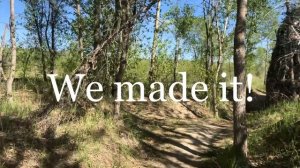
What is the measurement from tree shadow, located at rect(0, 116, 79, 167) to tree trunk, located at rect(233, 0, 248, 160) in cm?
410

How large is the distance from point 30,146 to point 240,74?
5.29 m

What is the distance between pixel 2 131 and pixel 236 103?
5716 mm

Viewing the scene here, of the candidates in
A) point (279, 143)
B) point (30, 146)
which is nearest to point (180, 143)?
point (279, 143)

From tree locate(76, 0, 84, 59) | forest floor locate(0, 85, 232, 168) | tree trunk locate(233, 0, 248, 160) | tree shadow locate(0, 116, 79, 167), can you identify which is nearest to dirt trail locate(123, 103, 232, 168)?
forest floor locate(0, 85, 232, 168)

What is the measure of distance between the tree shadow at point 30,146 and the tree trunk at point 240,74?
410 centimetres

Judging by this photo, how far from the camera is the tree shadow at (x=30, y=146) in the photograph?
8524mm

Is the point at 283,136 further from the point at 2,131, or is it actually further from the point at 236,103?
the point at 2,131

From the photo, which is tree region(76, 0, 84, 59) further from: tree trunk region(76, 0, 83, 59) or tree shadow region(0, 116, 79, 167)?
tree shadow region(0, 116, 79, 167)

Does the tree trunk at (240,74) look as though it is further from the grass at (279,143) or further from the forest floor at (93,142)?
the forest floor at (93,142)

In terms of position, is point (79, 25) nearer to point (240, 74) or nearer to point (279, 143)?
point (240, 74)

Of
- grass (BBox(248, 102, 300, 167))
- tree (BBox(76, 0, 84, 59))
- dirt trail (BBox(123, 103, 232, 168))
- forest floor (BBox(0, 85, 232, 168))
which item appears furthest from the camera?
tree (BBox(76, 0, 84, 59))

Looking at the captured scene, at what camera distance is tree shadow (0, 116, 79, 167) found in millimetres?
8524

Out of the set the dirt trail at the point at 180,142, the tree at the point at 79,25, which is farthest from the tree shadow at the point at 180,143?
the tree at the point at 79,25

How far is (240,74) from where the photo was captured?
33.7 ft
